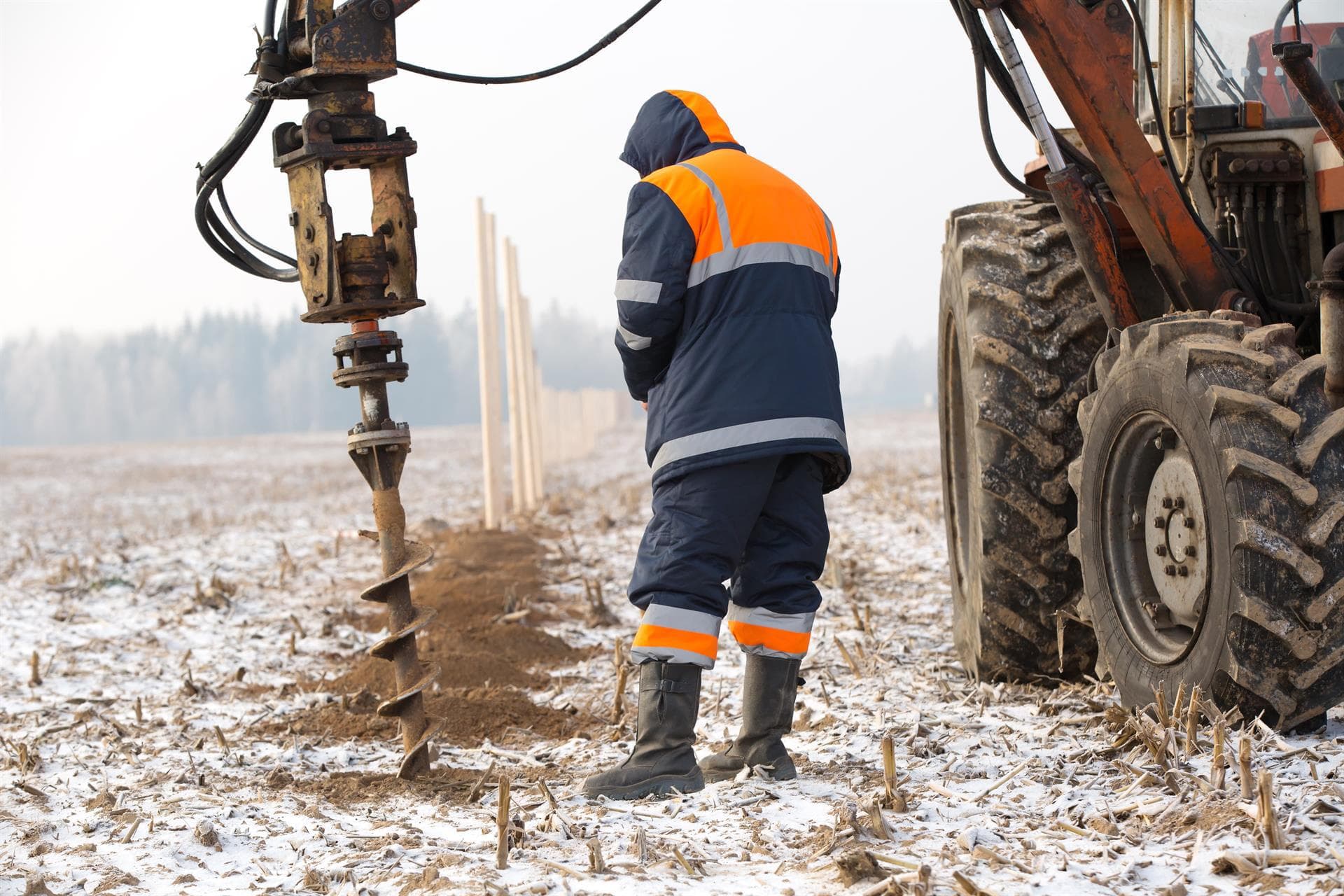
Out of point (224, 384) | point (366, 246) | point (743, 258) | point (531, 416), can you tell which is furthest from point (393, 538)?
point (224, 384)

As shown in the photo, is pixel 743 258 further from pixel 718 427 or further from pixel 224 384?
pixel 224 384

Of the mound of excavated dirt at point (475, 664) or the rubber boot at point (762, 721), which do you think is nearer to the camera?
the rubber boot at point (762, 721)

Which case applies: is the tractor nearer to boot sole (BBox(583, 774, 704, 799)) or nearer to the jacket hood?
the jacket hood

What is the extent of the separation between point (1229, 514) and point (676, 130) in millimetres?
2043

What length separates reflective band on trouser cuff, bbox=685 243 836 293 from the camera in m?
4.08

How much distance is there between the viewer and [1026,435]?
196 inches

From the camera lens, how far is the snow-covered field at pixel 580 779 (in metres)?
3.16

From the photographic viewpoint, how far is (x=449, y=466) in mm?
38594

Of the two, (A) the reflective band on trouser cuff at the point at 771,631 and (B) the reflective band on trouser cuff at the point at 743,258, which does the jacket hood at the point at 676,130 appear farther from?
(A) the reflective band on trouser cuff at the point at 771,631

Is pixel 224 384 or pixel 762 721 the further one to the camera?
pixel 224 384

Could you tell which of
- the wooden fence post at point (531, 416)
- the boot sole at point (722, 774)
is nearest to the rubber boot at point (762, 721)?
the boot sole at point (722, 774)

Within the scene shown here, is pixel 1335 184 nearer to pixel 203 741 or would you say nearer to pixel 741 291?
pixel 741 291

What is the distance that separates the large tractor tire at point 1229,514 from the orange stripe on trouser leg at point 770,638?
3.34 ft

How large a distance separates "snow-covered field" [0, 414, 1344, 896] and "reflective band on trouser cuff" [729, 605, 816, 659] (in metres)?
0.39
